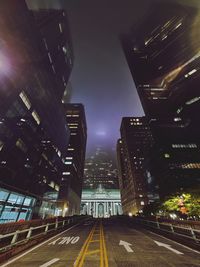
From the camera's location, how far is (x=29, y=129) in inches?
1473

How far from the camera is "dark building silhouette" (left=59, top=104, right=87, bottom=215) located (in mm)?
78694

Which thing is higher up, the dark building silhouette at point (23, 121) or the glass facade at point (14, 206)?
Answer: the dark building silhouette at point (23, 121)

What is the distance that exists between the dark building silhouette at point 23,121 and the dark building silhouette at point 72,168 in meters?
28.0

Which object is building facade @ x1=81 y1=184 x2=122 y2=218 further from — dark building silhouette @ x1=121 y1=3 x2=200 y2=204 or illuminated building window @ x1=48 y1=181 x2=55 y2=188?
illuminated building window @ x1=48 y1=181 x2=55 y2=188

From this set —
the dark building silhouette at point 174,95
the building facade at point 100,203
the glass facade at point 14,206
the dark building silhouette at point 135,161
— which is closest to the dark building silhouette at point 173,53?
the dark building silhouette at point 174,95

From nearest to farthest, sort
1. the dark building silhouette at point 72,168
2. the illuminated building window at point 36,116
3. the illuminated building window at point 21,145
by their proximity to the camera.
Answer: the illuminated building window at point 21,145 → the illuminated building window at point 36,116 → the dark building silhouette at point 72,168

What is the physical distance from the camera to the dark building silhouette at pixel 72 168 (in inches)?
3098

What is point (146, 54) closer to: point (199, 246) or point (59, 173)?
point (59, 173)

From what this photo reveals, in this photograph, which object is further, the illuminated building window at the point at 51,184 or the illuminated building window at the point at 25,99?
the illuminated building window at the point at 51,184

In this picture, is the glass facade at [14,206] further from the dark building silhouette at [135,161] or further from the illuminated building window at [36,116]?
the dark building silhouette at [135,161]

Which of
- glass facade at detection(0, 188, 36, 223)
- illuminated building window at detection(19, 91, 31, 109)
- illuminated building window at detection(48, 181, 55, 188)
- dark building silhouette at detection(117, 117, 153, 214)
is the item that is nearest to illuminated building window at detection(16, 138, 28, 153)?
illuminated building window at detection(19, 91, 31, 109)

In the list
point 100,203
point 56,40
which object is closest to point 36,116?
point 56,40

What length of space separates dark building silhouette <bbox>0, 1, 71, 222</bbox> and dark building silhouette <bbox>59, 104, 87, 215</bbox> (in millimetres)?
27957

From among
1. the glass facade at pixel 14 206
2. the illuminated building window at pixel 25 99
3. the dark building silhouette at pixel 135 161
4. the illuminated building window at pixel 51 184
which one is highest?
the dark building silhouette at pixel 135 161
